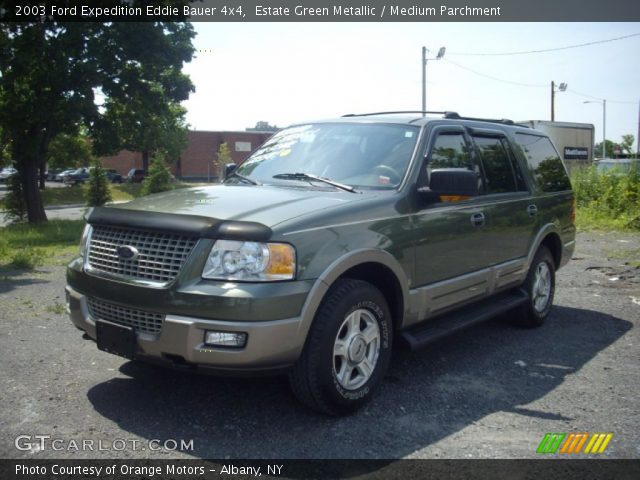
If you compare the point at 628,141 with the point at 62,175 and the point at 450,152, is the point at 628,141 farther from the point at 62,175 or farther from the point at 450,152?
the point at 62,175

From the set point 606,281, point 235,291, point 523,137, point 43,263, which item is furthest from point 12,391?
point 606,281

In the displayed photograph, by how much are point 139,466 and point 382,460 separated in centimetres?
130

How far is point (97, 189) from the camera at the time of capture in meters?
26.6

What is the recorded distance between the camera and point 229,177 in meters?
5.36

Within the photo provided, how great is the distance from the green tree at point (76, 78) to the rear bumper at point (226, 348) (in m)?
19.7

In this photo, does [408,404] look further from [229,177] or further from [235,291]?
[229,177]

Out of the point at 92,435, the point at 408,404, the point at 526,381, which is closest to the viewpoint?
the point at 92,435

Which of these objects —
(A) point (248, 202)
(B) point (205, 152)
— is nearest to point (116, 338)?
(A) point (248, 202)

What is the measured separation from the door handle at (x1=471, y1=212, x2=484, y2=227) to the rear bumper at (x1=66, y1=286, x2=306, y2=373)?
2.16 m

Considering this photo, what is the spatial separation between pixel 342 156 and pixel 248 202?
1.12 m

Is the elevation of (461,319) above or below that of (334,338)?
below

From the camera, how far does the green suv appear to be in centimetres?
345

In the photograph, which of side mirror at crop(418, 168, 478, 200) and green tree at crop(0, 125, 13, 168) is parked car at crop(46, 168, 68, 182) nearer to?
green tree at crop(0, 125, 13, 168)

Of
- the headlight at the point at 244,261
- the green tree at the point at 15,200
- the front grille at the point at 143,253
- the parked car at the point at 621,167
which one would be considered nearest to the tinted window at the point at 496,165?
the headlight at the point at 244,261
